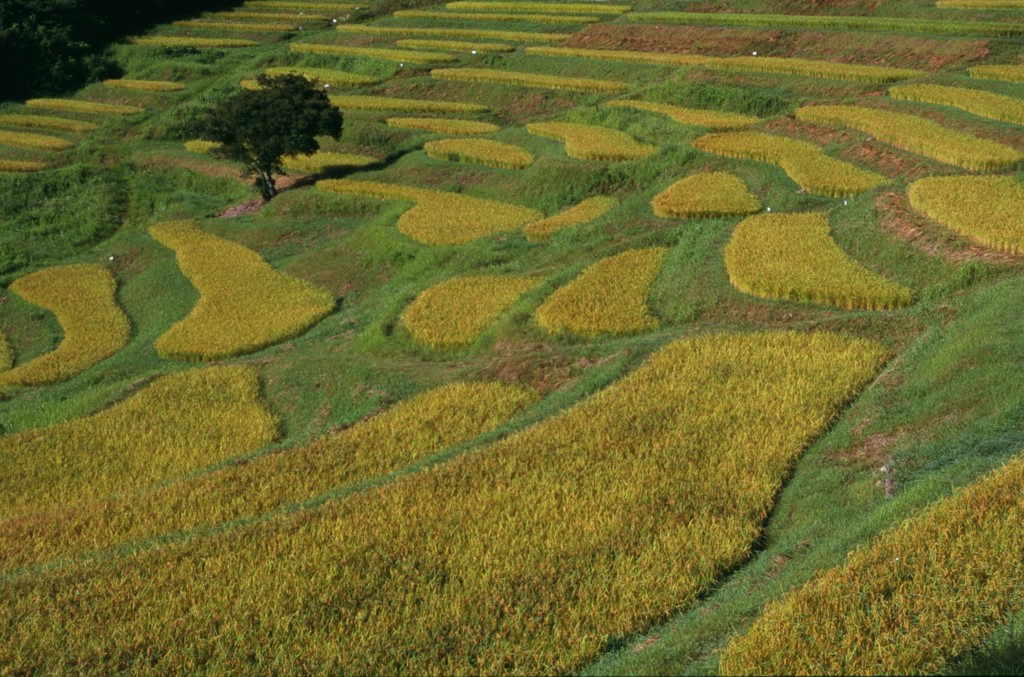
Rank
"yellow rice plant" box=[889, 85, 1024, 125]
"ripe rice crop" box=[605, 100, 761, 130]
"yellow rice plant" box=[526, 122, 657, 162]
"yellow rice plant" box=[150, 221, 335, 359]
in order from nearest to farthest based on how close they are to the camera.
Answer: "yellow rice plant" box=[150, 221, 335, 359]
"yellow rice plant" box=[889, 85, 1024, 125]
"yellow rice plant" box=[526, 122, 657, 162]
"ripe rice crop" box=[605, 100, 761, 130]

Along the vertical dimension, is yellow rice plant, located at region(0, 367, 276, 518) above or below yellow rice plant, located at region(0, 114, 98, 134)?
below

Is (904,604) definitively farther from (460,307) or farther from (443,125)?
(443,125)

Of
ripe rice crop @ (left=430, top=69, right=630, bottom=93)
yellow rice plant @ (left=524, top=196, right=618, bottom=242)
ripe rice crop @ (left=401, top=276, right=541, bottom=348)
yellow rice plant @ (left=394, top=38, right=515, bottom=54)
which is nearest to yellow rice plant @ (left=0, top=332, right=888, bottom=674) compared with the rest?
ripe rice crop @ (left=401, top=276, right=541, bottom=348)

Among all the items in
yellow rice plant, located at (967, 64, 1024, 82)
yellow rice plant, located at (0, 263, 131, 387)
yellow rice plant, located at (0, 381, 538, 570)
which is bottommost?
yellow rice plant, located at (0, 263, 131, 387)

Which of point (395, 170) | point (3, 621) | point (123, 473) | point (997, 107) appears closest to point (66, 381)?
point (123, 473)

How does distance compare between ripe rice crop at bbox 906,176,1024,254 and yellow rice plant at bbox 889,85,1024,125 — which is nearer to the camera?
ripe rice crop at bbox 906,176,1024,254

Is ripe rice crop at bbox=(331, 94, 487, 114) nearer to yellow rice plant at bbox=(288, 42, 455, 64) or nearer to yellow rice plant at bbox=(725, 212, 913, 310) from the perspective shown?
yellow rice plant at bbox=(288, 42, 455, 64)

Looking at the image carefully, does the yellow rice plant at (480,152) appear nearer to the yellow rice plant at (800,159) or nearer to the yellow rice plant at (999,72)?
the yellow rice plant at (800,159)
